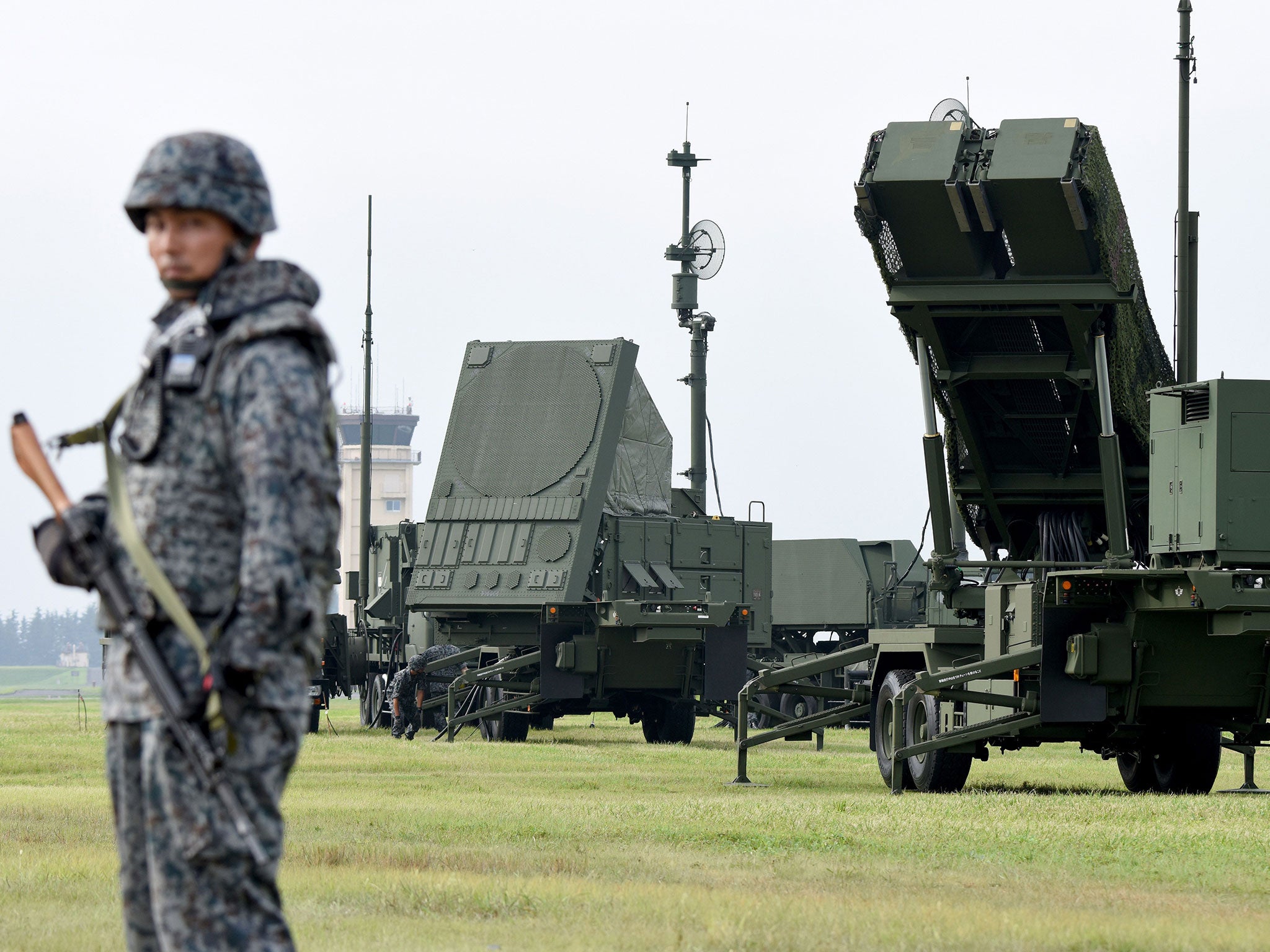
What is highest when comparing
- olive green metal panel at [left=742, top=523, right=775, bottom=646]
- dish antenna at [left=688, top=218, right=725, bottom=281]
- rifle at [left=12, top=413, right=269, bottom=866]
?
dish antenna at [left=688, top=218, right=725, bottom=281]

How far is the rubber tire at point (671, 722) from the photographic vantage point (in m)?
25.9

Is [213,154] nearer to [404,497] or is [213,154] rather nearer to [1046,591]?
[1046,591]

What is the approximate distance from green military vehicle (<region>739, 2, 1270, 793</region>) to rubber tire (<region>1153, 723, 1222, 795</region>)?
0.02m

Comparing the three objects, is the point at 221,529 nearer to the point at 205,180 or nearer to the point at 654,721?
the point at 205,180

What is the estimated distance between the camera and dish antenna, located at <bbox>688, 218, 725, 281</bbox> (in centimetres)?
3569

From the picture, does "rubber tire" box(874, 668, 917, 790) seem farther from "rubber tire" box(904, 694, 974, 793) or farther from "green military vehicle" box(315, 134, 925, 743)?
"green military vehicle" box(315, 134, 925, 743)

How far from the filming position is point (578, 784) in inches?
667

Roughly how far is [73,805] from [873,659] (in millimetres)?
7067

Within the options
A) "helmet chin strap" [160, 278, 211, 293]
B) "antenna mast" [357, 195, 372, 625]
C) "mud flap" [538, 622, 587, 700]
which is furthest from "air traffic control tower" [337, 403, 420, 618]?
"helmet chin strap" [160, 278, 211, 293]

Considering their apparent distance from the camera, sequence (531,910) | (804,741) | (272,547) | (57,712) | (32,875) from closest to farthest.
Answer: (272,547) < (531,910) < (32,875) < (804,741) < (57,712)

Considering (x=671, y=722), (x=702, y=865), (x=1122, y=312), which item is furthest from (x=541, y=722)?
(x=702, y=865)

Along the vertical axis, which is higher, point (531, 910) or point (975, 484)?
point (975, 484)

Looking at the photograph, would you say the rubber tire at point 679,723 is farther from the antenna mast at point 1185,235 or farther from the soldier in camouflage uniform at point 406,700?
the antenna mast at point 1185,235

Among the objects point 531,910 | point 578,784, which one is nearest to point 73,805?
→ point 578,784
